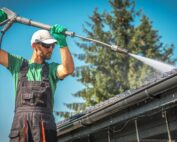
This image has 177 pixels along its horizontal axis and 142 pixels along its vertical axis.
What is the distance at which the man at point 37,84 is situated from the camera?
10.0 feet

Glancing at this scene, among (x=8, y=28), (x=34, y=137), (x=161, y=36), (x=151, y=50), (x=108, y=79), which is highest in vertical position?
(x=161, y=36)

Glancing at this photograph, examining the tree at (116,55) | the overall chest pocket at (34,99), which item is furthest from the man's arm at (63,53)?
the tree at (116,55)

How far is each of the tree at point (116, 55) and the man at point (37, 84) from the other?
1424cm

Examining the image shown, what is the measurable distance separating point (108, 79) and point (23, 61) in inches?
606

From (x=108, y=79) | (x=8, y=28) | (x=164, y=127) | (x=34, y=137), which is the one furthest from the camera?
(x=108, y=79)

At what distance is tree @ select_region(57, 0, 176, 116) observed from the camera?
18.5 m

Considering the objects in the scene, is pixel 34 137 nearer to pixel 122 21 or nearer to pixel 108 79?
pixel 108 79

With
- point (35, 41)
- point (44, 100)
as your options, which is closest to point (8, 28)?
point (35, 41)

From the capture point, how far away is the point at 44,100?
3.17 meters

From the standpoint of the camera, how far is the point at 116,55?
65.2ft

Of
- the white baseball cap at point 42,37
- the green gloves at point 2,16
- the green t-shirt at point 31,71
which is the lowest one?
the green t-shirt at point 31,71

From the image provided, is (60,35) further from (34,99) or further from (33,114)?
(33,114)

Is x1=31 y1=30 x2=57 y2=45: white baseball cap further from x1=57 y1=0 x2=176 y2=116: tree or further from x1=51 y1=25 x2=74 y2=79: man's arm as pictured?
x1=57 y1=0 x2=176 y2=116: tree

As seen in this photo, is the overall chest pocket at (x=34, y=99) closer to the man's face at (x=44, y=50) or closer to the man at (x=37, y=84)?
the man at (x=37, y=84)
